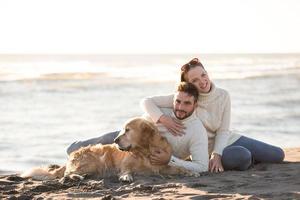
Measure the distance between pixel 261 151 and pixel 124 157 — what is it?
5.09 feet

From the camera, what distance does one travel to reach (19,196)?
216 inches

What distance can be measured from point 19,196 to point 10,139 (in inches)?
192

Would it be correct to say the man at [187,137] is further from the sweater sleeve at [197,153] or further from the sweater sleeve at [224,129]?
the sweater sleeve at [224,129]

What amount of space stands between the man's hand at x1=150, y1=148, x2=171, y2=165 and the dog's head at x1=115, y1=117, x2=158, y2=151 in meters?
0.12

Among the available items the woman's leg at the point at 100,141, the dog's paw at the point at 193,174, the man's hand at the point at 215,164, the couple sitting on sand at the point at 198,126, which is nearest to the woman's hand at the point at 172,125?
the couple sitting on sand at the point at 198,126

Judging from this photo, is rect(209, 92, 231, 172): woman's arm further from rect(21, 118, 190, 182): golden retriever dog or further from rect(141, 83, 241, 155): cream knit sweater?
rect(21, 118, 190, 182): golden retriever dog

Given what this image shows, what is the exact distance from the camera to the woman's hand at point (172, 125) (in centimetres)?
628

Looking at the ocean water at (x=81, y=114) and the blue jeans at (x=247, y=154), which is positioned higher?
the ocean water at (x=81, y=114)

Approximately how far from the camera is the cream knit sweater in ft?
21.4

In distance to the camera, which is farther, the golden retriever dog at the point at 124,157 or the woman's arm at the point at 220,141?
the woman's arm at the point at 220,141

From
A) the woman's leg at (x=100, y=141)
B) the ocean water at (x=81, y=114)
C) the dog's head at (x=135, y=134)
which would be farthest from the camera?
the ocean water at (x=81, y=114)

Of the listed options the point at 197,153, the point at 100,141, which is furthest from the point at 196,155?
the point at 100,141

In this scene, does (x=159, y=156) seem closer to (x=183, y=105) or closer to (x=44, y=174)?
(x=183, y=105)

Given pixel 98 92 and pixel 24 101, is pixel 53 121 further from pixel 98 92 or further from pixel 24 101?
pixel 98 92
